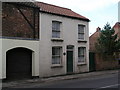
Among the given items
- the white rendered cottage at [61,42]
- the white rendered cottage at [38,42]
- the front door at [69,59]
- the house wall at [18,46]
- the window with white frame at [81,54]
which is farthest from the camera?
the window with white frame at [81,54]

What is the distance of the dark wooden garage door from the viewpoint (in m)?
15.5

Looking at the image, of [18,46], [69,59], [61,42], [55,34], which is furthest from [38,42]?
[69,59]

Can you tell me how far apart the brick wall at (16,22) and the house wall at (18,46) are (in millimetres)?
507

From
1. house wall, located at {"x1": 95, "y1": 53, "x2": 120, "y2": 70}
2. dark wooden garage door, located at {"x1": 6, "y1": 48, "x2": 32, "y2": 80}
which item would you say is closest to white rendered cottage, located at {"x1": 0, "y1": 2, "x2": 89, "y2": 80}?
dark wooden garage door, located at {"x1": 6, "y1": 48, "x2": 32, "y2": 80}

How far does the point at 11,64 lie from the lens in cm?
1561

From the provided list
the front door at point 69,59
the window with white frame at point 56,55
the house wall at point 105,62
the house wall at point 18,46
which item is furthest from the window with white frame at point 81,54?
the house wall at point 18,46

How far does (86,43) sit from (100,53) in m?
3.09

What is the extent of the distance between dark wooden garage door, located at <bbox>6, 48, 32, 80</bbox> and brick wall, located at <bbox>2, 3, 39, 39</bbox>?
1.37m

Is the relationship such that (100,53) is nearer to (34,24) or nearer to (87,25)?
(87,25)

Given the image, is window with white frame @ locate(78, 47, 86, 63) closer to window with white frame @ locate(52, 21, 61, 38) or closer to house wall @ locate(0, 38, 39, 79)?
window with white frame @ locate(52, 21, 61, 38)

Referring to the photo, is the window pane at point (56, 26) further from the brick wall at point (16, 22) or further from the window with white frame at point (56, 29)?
the brick wall at point (16, 22)

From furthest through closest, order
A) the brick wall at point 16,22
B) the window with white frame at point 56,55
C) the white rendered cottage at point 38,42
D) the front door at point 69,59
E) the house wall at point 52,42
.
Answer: the front door at point 69,59, the window with white frame at point 56,55, the house wall at point 52,42, the white rendered cottage at point 38,42, the brick wall at point 16,22

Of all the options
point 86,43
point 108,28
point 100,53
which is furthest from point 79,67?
point 108,28

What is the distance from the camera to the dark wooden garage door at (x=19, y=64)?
15.5 m
